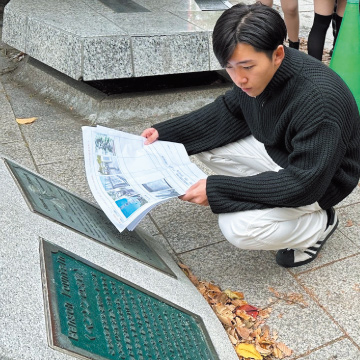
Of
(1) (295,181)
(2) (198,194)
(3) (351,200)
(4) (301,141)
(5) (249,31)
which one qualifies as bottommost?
(3) (351,200)

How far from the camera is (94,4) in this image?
501cm

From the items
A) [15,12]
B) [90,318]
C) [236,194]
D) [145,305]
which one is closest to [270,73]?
[236,194]

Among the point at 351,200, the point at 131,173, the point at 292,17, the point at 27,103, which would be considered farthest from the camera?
the point at 292,17

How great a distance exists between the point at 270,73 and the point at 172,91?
242 cm

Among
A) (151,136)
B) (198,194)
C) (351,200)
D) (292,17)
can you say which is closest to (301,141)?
(198,194)

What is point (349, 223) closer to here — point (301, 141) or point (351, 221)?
point (351, 221)

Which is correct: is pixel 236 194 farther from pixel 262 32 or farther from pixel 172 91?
pixel 172 91

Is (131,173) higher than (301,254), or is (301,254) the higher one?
(131,173)

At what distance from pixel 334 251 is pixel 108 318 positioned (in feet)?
5.12

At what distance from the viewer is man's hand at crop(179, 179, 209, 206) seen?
226 centimetres

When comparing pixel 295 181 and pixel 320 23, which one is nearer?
pixel 295 181

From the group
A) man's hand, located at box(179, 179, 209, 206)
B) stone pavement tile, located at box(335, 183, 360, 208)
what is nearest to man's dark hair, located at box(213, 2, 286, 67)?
man's hand, located at box(179, 179, 209, 206)

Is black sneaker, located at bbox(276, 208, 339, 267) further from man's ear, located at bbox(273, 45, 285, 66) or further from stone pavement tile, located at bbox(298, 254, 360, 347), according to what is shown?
man's ear, located at bbox(273, 45, 285, 66)

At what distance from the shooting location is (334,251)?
9.23 feet
